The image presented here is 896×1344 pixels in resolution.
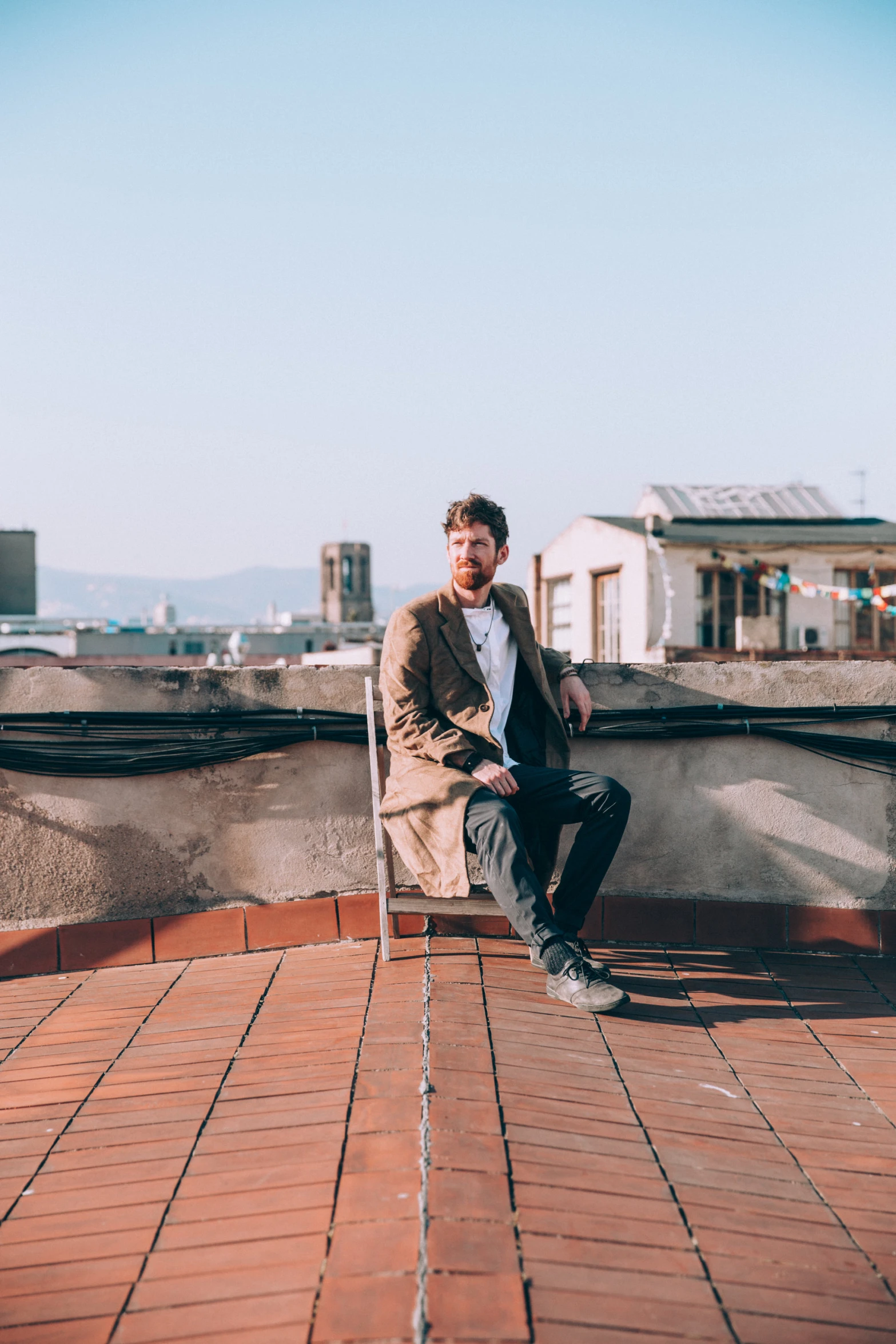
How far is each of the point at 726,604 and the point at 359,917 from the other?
17128 mm

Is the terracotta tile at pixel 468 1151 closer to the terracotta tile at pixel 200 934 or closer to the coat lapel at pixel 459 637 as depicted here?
the coat lapel at pixel 459 637

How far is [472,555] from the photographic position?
375 centimetres

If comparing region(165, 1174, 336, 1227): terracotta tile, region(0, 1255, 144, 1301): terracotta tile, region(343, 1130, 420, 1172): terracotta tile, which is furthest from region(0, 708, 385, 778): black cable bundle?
region(0, 1255, 144, 1301): terracotta tile

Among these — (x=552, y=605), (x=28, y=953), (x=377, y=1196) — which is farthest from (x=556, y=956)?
(x=552, y=605)

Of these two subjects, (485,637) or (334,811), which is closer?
(485,637)

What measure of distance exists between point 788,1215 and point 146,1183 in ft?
4.33

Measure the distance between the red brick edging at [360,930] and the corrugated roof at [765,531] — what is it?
1603cm

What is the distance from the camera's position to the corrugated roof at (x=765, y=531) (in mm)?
19969

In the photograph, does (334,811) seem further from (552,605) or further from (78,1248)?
(552,605)

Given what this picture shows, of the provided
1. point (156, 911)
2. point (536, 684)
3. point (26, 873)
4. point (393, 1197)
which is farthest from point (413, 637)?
point (393, 1197)

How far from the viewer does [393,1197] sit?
205cm

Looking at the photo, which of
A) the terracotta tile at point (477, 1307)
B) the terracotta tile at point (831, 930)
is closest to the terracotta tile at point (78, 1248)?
the terracotta tile at point (477, 1307)

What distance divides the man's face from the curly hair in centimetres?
1

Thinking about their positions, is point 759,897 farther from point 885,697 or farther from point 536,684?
point 536,684
